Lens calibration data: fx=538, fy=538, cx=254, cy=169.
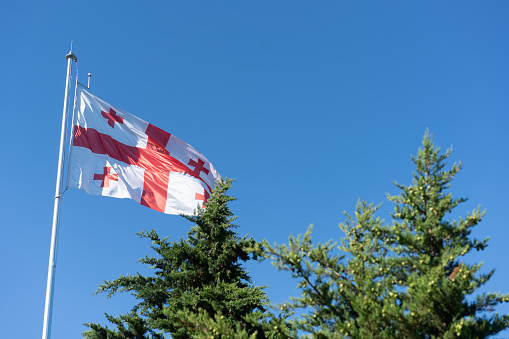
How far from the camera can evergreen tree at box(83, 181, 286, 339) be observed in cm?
1664

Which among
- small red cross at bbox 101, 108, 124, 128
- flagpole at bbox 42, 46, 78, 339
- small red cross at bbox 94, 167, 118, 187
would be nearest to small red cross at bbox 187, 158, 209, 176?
small red cross at bbox 101, 108, 124, 128

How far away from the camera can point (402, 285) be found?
11625mm

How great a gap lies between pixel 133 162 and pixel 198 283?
4.71m

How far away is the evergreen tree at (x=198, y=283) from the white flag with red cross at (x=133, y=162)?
100cm

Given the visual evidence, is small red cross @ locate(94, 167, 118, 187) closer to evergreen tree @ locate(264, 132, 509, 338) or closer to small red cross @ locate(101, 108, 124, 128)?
small red cross @ locate(101, 108, 124, 128)

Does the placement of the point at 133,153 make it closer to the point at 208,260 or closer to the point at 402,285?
the point at 208,260

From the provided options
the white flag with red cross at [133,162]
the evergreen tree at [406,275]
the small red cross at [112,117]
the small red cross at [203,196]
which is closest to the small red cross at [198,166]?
the white flag with red cross at [133,162]

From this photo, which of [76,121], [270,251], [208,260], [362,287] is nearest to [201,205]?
[208,260]

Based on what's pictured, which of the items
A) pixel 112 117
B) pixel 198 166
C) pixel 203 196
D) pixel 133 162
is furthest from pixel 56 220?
pixel 198 166

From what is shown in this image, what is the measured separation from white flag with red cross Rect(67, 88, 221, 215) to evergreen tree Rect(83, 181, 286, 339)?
1004 millimetres

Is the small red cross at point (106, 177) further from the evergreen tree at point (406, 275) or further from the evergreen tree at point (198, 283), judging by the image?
the evergreen tree at point (406, 275)

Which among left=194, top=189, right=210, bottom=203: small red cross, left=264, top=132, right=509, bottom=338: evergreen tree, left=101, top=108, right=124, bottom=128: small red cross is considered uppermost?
left=101, top=108, right=124, bottom=128: small red cross

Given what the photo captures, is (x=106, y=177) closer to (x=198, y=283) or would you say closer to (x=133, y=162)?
(x=133, y=162)

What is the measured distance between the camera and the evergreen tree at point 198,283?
16641mm
